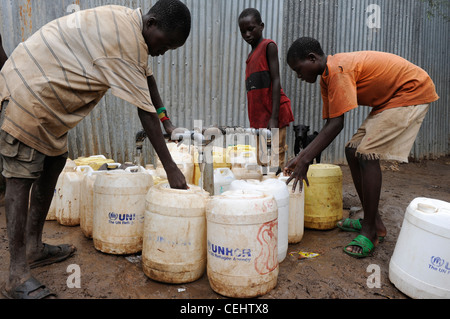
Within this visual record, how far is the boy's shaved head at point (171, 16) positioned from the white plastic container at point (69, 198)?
198 centimetres

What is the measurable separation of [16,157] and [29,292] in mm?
806

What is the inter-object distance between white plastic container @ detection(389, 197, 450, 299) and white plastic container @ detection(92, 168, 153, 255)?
6.20ft

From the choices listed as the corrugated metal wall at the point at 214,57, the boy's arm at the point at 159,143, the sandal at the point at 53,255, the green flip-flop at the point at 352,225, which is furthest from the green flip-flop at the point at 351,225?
the corrugated metal wall at the point at 214,57

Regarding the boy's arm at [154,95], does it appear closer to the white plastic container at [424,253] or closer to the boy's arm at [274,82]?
the boy's arm at [274,82]

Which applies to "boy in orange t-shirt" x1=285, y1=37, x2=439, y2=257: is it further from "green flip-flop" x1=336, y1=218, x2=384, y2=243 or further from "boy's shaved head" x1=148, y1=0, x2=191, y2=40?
"boy's shaved head" x1=148, y1=0, x2=191, y2=40

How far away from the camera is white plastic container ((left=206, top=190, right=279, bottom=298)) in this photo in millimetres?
1990

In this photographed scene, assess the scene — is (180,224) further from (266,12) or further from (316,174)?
(266,12)

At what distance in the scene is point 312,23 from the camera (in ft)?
20.9

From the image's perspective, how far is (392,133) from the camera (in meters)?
2.69

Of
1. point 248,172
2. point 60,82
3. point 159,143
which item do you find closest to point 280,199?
point 248,172

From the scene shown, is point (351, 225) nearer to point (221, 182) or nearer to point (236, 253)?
point (221, 182)

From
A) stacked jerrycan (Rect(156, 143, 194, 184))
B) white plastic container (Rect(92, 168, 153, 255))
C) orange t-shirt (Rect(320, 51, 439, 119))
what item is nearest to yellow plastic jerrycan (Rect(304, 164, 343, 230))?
orange t-shirt (Rect(320, 51, 439, 119))
